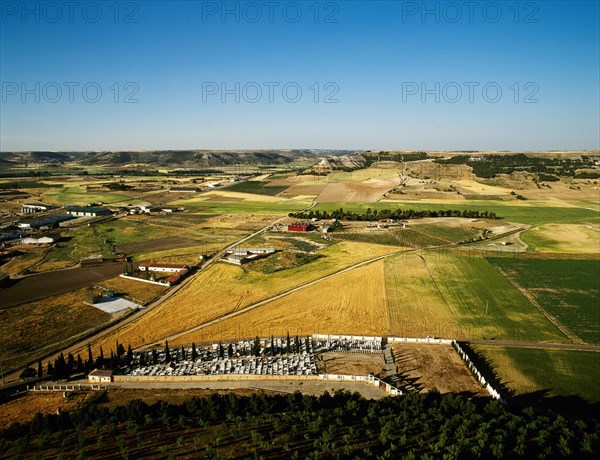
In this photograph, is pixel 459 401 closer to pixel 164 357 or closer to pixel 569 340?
pixel 569 340

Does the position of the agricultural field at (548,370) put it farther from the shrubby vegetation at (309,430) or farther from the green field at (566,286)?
the green field at (566,286)

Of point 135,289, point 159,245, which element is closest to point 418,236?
point 159,245

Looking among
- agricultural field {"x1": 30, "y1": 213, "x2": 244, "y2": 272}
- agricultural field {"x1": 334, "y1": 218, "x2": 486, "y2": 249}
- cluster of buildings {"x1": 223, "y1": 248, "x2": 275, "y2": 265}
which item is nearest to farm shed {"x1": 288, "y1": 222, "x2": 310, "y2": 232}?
agricultural field {"x1": 334, "y1": 218, "x2": 486, "y2": 249}

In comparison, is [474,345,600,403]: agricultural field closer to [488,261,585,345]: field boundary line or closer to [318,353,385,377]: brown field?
[488,261,585,345]: field boundary line

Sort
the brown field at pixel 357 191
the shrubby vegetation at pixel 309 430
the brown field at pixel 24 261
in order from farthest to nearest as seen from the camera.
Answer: the brown field at pixel 357 191 < the brown field at pixel 24 261 < the shrubby vegetation at pixel 309 430

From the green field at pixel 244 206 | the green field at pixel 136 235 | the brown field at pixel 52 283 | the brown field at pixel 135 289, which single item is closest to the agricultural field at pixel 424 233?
the green field at pixel 136 235

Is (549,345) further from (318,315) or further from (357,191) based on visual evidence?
(357,191)

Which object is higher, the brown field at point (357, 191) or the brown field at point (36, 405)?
the brown field at point (357, 191)
